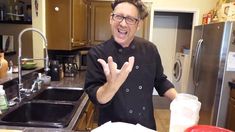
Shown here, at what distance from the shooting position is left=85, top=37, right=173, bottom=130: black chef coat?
1115mm

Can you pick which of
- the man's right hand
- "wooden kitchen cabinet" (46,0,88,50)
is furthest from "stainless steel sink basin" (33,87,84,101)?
the man's right hand

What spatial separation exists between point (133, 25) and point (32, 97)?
115 cm

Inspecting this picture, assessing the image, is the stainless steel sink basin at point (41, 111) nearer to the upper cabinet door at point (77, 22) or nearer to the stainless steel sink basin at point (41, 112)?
the stainless steel sink basin at point (41, 112)

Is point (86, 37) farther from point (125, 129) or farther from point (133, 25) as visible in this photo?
point (125, 129)

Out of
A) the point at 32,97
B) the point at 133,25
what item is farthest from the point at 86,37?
the point at 133,25

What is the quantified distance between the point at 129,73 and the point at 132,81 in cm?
7

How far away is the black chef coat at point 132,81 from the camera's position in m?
1.12

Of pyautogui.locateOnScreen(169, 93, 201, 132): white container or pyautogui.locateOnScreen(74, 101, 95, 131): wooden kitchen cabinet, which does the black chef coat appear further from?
pyautogui.locateOnScreen(169, 93, 201, 132): white container

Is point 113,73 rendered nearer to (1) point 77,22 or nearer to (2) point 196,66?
(1) point 77,22

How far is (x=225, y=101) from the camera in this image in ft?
8.33

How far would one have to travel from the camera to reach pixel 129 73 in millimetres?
1122

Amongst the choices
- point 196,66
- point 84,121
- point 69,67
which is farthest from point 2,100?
point 196,66

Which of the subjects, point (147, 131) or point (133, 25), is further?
point (133, 25)

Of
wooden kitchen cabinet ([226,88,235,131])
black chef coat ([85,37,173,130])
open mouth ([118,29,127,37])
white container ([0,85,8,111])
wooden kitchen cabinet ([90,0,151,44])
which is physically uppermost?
wooden kitchen cabinet ([90,0,151,44])
